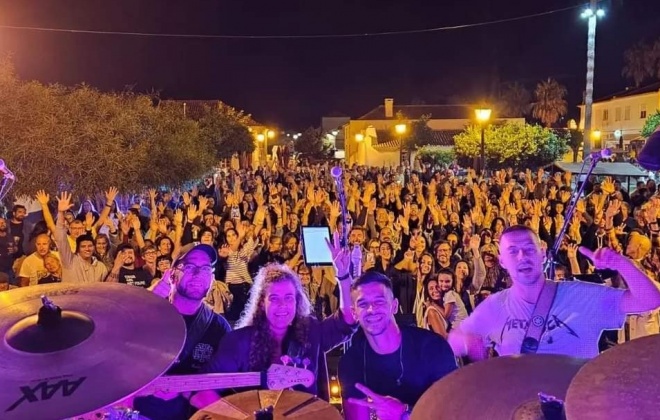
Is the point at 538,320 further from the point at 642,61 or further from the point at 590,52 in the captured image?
the point at 642,61

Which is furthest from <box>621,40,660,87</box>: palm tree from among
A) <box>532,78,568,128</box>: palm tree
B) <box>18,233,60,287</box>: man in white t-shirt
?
<box>18,233,60,287</box>: man in white t-shirt

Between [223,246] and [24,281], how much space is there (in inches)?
94.5

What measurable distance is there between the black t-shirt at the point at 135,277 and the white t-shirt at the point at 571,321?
4367 mm

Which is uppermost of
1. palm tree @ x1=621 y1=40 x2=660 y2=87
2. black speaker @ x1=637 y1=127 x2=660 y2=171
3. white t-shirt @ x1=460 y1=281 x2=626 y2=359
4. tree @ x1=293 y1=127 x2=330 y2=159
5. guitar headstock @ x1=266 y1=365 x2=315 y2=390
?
palm tree @ x1=621 y1=40 x2=660 y2=87

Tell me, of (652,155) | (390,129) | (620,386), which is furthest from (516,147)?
(620,386)

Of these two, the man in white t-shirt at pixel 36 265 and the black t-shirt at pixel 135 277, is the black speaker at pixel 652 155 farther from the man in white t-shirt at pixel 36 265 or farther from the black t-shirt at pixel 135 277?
the man in white t-shirt at pixel 36 265

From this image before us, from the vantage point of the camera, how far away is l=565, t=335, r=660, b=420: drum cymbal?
1322 mm

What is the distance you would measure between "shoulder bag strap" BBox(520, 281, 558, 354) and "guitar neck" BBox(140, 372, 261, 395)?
4.62 feet

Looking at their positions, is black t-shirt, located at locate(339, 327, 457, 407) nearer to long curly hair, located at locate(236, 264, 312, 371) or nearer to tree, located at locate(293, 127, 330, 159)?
long curly hair, located at locate(236, 264, 312, 371)

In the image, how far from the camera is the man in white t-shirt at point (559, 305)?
313 cm

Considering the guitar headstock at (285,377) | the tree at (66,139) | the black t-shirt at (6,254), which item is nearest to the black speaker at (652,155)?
the guitar headstock at (285,377)

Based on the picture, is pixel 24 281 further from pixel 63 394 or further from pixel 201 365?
pixel 63 394

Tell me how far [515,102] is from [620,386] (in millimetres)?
75054

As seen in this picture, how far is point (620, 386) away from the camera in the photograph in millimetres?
1397
